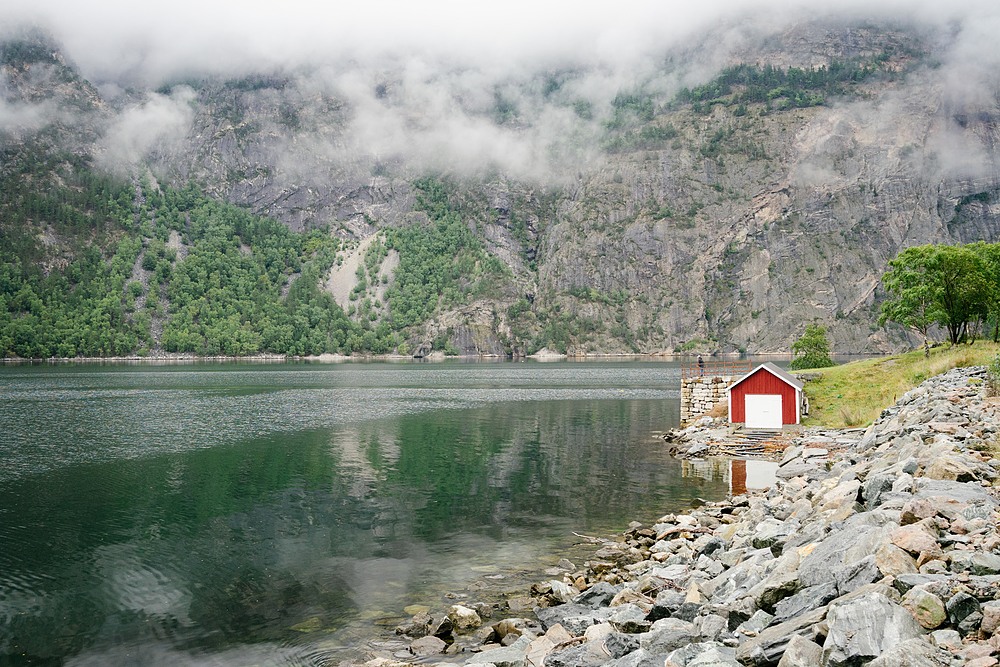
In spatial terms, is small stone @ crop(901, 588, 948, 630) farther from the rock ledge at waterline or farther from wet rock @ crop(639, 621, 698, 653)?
wet rock @ crop(639, 621, 698, 653)

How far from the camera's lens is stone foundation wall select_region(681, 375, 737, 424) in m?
60.4

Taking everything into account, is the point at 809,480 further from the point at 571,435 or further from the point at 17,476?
the point at 17,476

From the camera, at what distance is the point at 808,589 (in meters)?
10.4

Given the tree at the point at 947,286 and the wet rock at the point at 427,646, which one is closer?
the wet rock at the point at 427,646

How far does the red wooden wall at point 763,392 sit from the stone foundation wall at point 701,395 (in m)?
6.47

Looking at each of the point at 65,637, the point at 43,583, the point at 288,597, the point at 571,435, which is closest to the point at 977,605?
the point at 288,597

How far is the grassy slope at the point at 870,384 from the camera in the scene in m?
47.0

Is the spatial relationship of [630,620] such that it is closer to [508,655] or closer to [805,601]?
[508,655]

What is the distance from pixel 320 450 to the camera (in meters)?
48.4

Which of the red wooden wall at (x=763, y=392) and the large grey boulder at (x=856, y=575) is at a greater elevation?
the large grey boulder at (x=856, y=575)

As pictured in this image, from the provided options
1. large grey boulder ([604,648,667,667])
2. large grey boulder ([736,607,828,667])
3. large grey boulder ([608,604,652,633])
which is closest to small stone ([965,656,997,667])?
large grey boulder ([736,607,828,667])

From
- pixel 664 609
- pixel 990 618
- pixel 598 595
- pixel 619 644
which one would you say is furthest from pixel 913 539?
pixel 598 595

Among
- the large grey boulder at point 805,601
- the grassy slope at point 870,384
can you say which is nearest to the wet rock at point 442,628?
the large grey boulder at point 805,601

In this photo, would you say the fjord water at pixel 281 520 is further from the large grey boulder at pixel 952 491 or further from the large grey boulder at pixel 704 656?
the large grey boulder at pixel 952 491
